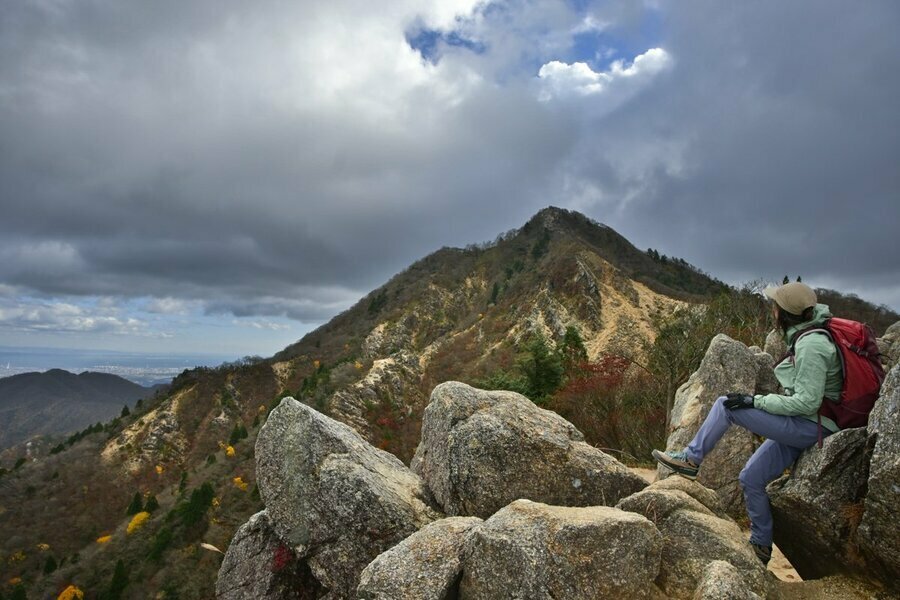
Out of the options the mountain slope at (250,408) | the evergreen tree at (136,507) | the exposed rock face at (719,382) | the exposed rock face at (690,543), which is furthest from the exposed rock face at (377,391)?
the exposed rock face at (690,543)

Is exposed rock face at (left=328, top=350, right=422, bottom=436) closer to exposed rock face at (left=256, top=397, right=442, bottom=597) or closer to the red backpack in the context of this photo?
exposed rock face at (left=256, top=397, right=442, bottom=597)

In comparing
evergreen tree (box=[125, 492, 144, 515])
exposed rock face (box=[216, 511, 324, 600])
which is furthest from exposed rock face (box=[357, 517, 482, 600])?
evergreen tree (box=[125, 492, 144, 515])

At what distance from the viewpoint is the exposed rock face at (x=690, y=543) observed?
255 inches

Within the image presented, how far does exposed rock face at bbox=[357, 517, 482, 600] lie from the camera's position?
6.59 m

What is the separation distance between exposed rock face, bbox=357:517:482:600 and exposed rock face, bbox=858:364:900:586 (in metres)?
5.06

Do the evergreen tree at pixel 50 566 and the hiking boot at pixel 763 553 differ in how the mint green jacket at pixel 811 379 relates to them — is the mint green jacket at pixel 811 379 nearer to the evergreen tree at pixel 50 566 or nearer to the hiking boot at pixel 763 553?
the hiking boot at pixel 763 553

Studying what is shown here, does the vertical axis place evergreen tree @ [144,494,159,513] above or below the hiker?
below

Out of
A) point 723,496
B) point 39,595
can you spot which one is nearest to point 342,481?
point 723,496

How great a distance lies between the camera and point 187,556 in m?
59.6

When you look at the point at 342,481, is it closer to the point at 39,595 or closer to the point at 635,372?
the point at 635,372

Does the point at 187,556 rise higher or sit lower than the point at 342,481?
lower

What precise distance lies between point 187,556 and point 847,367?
2823 inches

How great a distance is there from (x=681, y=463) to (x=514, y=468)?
3.05 meters

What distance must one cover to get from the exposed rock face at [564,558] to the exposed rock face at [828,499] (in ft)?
6.71
